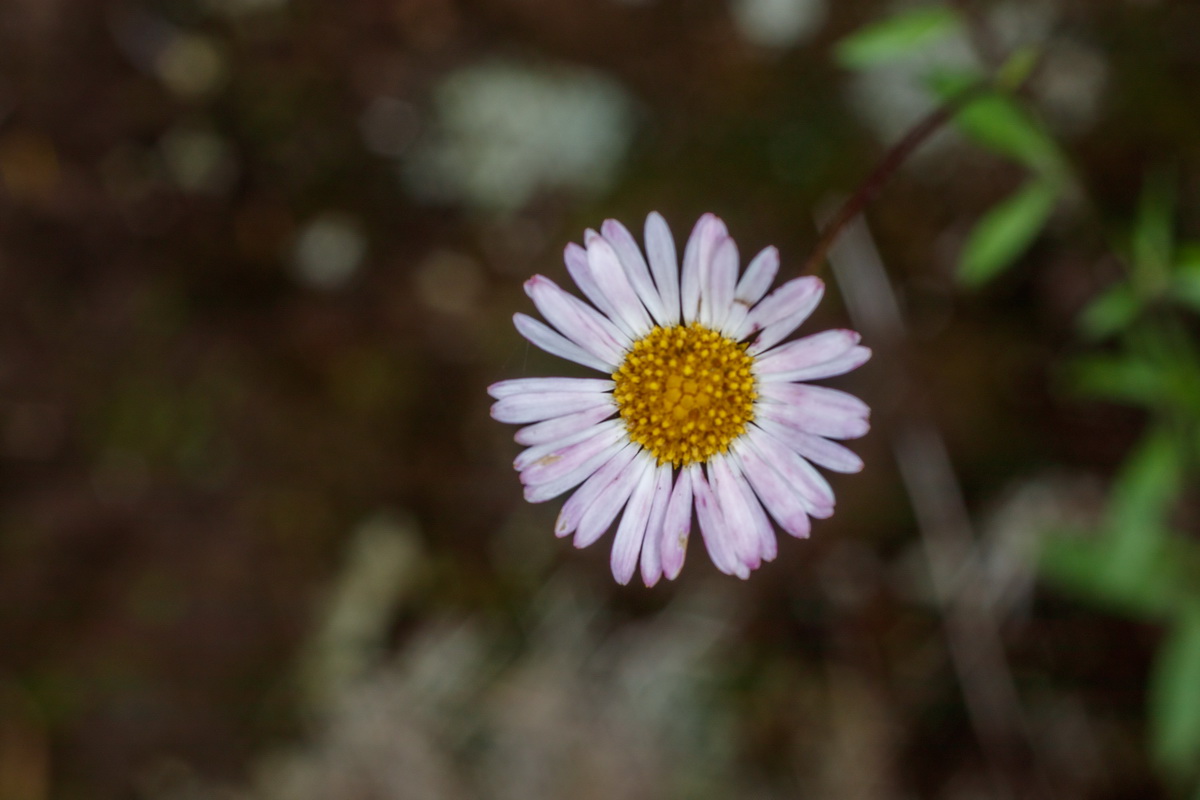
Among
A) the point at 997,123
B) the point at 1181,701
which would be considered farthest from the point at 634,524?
the point at 1181,701

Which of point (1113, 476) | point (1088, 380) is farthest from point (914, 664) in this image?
point (1088, 380)

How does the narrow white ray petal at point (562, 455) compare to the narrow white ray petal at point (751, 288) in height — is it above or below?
below

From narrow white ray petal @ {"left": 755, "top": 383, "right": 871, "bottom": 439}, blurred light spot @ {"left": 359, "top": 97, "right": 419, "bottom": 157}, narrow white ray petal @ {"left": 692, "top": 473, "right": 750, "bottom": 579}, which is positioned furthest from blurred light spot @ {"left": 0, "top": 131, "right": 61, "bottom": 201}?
narrow white ray petal @ {"left": 755, "top": 383, "right": 871, "bottom": 439}

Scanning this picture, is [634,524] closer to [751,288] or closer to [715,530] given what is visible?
[715,530]

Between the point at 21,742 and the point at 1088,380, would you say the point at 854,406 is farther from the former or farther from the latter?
the point at 21,742

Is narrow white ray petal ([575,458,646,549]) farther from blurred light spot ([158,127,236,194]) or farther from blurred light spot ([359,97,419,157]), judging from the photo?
blurred light spot ([158,127,236,194])

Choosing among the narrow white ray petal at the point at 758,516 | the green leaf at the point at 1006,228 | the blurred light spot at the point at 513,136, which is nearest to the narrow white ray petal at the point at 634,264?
the narrow white ray petal at the point at 758,516

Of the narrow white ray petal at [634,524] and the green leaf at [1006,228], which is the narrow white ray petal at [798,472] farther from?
the green leaf at [1006,228]
